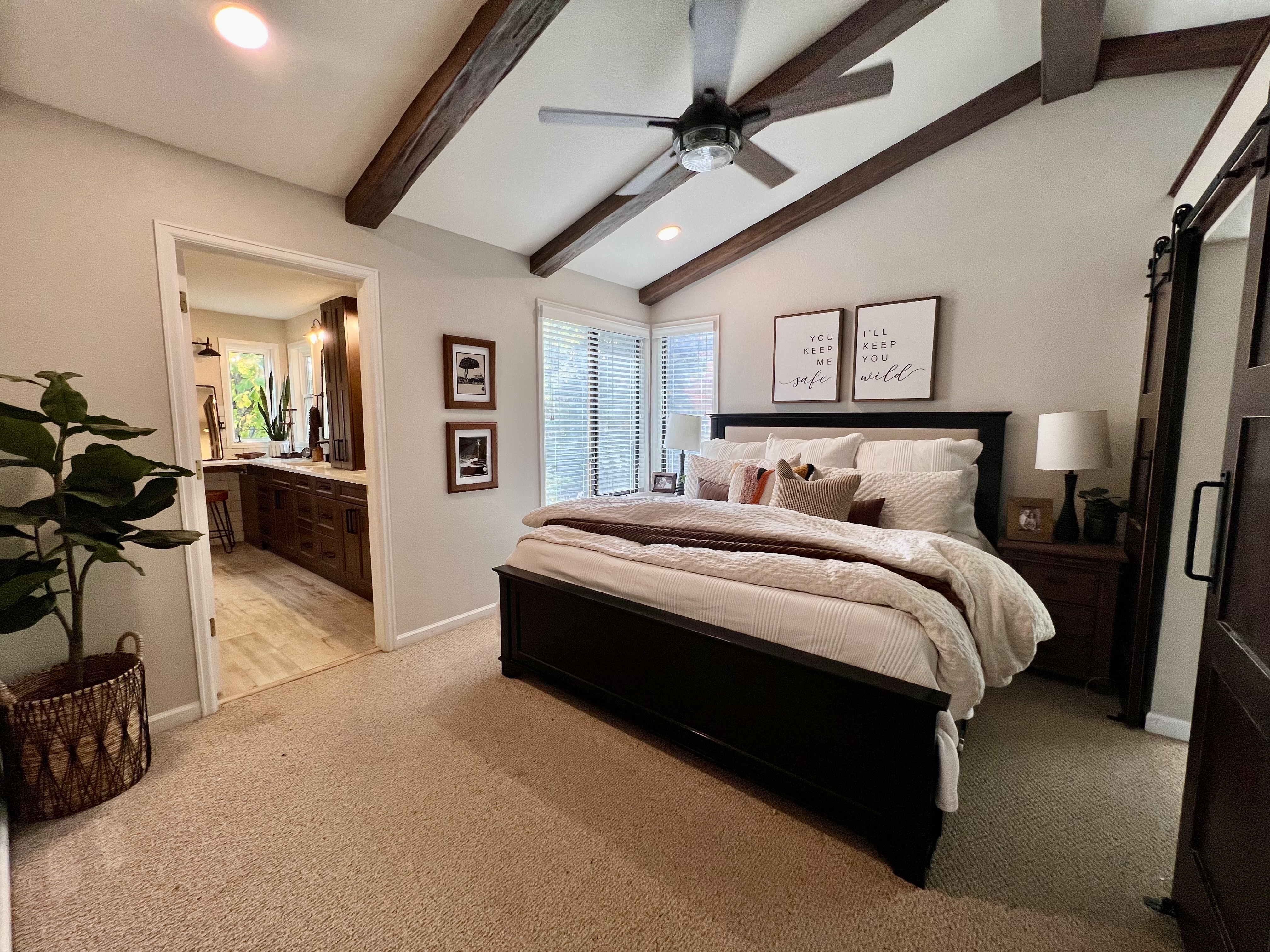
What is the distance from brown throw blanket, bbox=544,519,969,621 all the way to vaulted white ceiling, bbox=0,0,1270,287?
189 cm

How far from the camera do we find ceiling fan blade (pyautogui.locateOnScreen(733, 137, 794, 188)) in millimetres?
2229

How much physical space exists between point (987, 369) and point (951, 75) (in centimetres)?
159

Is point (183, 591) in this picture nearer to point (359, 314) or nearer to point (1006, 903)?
point (359, 314)

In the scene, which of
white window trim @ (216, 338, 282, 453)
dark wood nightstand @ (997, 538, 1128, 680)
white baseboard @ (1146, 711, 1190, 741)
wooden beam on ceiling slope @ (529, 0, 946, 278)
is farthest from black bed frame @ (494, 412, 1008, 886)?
white window trim @ (216, 338, 282, 453)

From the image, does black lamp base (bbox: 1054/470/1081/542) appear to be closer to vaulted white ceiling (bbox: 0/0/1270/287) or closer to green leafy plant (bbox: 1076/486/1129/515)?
green leafy plant (bbox: 1076/486/1129/515)

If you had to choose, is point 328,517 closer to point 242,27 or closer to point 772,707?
point 242,27

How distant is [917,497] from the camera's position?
8.89 feet

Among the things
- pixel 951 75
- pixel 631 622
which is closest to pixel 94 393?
pixel 631 622

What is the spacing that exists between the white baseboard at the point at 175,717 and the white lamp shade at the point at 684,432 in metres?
3.14

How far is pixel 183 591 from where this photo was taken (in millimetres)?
2322

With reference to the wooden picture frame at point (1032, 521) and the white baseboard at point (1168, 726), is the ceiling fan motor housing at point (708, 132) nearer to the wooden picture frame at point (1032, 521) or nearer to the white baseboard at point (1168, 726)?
the wooden picture frame at point (1032, 521)

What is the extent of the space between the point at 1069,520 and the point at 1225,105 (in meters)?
1.83

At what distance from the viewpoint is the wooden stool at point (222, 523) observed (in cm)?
518

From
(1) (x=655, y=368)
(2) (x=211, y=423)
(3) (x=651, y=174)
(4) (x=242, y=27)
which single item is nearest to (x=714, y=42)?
(3) (x=651, y=174)
